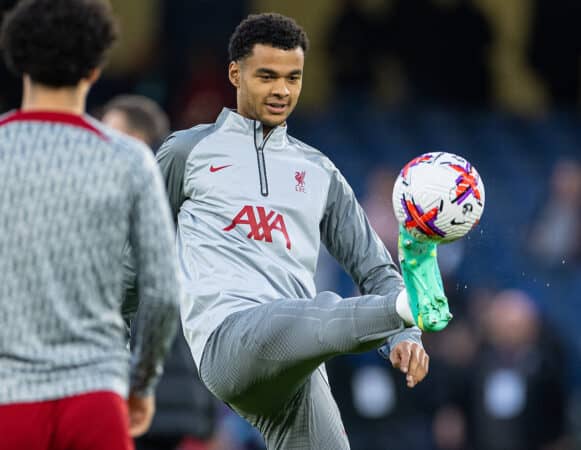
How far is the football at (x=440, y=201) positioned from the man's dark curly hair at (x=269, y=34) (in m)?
0.82

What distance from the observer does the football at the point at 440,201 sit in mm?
4871

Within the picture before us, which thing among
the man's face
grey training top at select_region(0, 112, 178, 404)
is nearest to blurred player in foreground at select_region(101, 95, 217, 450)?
the man's face

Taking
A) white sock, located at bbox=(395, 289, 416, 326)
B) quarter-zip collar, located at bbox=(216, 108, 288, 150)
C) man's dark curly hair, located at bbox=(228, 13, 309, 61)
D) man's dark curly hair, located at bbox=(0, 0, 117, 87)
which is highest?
man's dark curly hair, located at bbox=(0, 0, 117, 87)

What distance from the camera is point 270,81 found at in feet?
17.9

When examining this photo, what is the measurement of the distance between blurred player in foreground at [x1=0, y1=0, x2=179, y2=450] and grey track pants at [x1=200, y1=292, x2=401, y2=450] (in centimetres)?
110

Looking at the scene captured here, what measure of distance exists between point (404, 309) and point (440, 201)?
39 centimetres

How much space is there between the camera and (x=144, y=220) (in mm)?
3879

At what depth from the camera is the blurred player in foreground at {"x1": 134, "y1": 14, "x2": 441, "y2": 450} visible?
5156 mm

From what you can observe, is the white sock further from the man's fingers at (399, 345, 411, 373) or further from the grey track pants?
the man's fingers at (399, 345, 411, 373)

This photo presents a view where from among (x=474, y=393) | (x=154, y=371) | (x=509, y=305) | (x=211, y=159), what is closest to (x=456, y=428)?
(x=474, y=393)

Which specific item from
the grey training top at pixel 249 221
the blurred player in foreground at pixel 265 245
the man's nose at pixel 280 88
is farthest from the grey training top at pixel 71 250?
the man's nose at pixel 280 88

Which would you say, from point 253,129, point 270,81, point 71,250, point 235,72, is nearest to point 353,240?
point 253,129

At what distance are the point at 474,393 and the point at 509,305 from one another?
2.21 feet

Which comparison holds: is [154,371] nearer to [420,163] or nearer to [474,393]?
[420,163]
